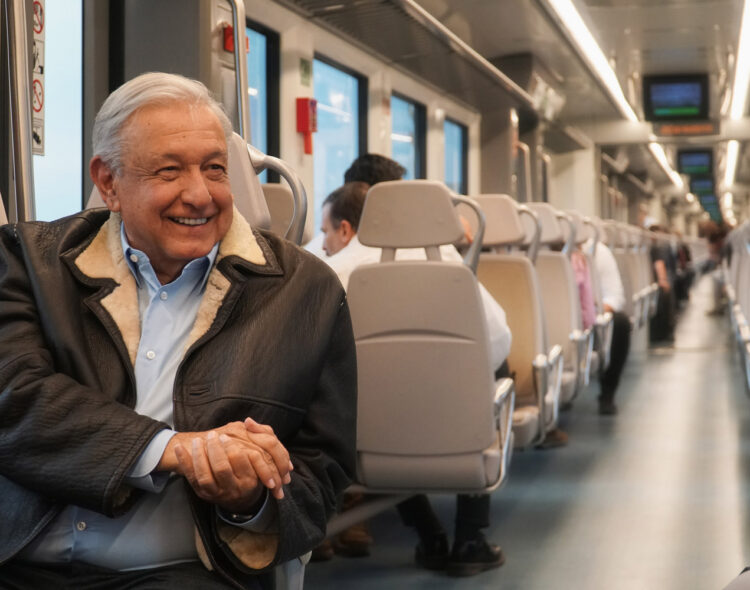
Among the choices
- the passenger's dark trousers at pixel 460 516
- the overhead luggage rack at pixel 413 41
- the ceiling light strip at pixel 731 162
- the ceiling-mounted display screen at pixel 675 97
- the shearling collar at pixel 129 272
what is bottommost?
the passenger's dark trousers at pixel 460 516

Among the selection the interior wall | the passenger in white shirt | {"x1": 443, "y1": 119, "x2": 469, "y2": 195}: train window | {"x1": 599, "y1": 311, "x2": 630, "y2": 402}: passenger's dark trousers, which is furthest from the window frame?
the interior wall

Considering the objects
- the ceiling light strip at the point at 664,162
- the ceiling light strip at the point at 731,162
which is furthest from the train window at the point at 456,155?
the ceiling light strip at the point at 731,162

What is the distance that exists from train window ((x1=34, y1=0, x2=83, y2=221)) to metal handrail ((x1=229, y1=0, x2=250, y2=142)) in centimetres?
148

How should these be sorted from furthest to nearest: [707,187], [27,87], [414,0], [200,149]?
[707,187] → [414,0] → [27,87] → [200,149]

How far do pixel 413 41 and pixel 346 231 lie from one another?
169 inches

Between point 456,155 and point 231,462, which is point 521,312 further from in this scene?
point 456,155

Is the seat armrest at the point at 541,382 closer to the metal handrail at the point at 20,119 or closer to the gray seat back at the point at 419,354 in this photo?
the gray seat back at the point at 419,354

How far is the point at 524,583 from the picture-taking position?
360cm

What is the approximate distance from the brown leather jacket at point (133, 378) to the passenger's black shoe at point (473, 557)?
1935 millimetres

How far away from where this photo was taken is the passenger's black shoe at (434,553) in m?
3.81

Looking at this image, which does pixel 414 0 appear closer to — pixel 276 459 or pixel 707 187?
pixel 276 459

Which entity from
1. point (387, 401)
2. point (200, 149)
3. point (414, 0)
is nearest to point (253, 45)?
point (414, 0)

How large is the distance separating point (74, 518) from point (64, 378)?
22 cm

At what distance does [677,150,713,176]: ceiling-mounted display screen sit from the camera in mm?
25284
